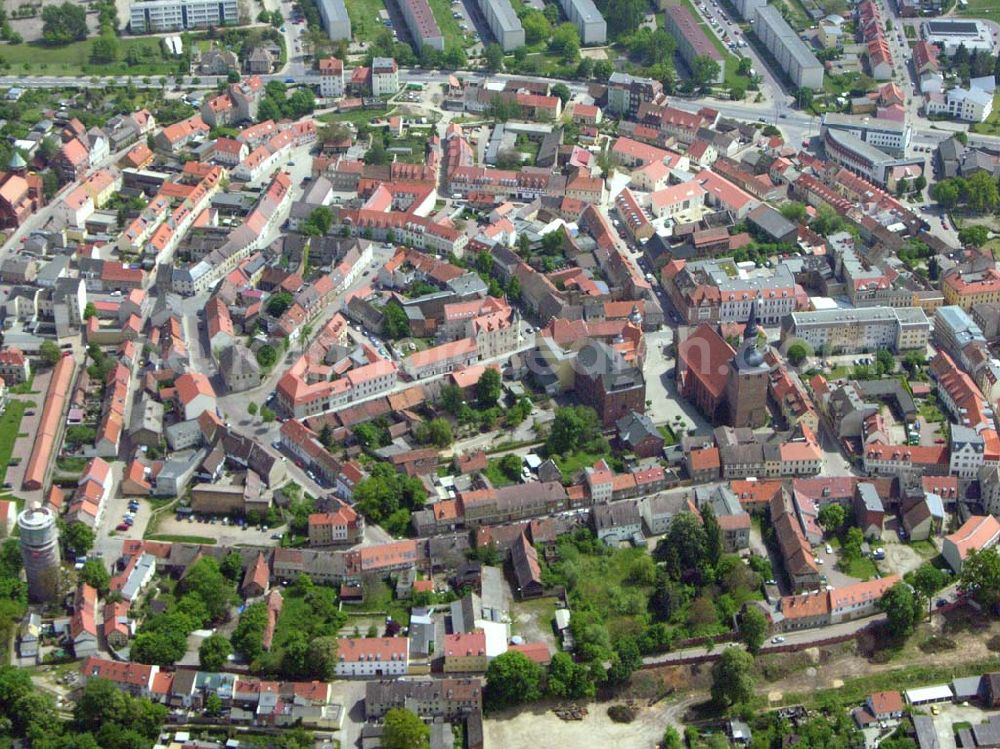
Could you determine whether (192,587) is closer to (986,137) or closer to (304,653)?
(304,653)

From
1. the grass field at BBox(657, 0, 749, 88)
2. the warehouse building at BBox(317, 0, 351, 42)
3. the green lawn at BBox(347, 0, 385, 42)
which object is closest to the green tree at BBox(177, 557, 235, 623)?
the grass field at BBox(657, 0, 749, 88)

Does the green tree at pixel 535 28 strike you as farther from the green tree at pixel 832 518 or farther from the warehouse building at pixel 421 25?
the green tree at pixel 832 518

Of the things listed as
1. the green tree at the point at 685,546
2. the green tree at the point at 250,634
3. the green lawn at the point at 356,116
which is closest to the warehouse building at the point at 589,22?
the green lawn at the point at 356,116

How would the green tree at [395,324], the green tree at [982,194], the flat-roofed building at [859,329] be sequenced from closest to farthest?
the flat-roofed building at [859,329] < the green tree at [395,324] < the green tree at [982,194]

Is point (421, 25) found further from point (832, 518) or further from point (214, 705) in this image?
point (214, 705)

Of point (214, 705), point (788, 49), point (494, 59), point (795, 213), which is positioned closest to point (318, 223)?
point (795, 213)

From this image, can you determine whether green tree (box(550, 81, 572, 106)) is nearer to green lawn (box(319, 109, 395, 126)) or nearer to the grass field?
the grass field
